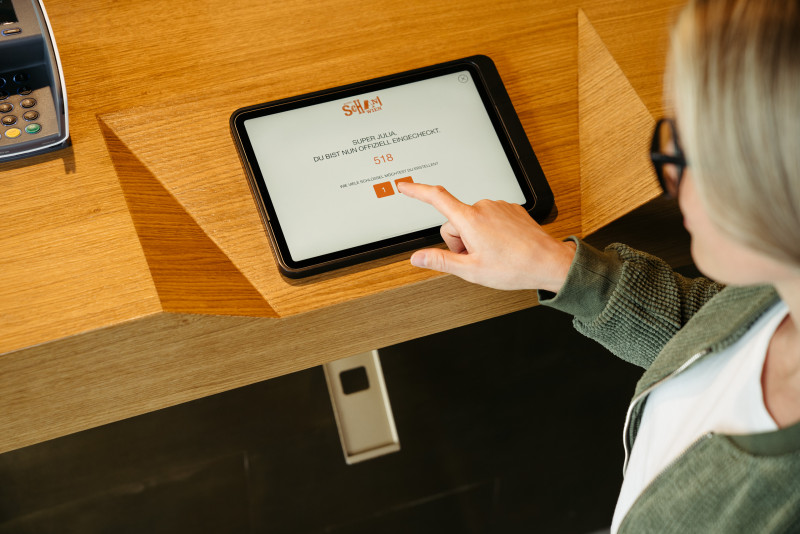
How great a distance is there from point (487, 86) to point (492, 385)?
903 millimetres

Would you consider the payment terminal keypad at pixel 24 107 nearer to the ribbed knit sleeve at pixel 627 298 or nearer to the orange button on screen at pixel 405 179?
the orange button on screen at pixel 405 179

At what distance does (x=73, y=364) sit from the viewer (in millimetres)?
726

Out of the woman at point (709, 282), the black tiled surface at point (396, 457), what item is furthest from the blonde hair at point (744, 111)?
the black tiled surface at point (396, 457)

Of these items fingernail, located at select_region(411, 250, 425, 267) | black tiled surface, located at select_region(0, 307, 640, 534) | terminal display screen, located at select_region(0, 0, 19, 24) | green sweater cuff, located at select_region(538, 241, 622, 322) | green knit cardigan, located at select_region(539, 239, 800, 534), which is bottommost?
black tiled surface, located at select_region(0, 307, 640, 534)

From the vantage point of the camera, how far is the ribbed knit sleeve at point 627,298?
775 mm

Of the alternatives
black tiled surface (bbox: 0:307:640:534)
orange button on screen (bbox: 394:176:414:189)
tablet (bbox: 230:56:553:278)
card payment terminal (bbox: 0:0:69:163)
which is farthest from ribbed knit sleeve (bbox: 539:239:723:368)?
black tiled surface (bbox: 0:307:640:534)

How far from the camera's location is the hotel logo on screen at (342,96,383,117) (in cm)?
85

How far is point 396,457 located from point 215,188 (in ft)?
3.13

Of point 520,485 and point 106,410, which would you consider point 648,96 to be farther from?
point 520,485

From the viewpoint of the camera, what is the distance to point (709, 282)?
85cm

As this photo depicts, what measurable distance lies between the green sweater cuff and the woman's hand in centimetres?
1

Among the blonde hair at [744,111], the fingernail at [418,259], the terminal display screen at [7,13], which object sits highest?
the terminal display screen at [7,13]

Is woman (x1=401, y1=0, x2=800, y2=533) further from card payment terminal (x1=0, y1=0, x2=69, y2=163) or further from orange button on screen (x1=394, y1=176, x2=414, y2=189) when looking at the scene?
card payment terminal (x1=0, y1=0, x2=69, y2=163)

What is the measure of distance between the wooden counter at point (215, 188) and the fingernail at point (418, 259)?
33mm
